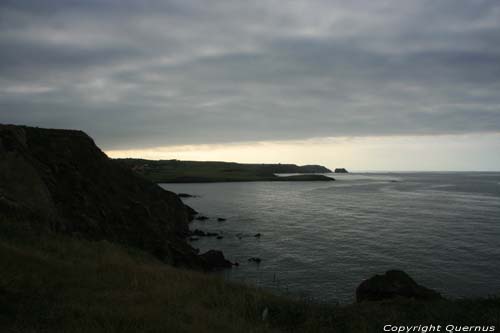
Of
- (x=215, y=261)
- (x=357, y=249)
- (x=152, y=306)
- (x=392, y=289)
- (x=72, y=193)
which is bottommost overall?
(x=215, y=261)

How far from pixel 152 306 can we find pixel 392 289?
1472 cm

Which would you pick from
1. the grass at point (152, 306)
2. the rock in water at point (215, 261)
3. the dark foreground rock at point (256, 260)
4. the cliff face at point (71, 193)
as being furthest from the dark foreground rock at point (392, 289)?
the cliff face at point (71, 193)

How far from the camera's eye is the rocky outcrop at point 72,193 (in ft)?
63.3

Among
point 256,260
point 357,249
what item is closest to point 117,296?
point 256,260

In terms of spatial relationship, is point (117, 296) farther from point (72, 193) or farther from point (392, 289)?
point (72, 193)

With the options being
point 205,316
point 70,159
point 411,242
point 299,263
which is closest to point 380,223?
point 411,242

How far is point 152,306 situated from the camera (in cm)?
984

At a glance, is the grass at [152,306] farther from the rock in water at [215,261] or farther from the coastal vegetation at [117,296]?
the rock in water at [215,261]

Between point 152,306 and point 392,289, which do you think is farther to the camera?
point 392,289

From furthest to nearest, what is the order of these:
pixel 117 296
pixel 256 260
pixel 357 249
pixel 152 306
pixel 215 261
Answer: pixel 357 249, pixel 256 260, pixel 215 261, pixel 117 296, pixel 152 306

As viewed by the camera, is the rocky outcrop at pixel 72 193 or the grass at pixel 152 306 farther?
the rocky outcrop at pixel 72 193

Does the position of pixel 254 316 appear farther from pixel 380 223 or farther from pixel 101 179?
pixel 380 223

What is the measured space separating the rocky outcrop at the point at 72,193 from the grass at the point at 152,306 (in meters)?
5.26

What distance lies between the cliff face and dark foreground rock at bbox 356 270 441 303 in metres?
17.1
